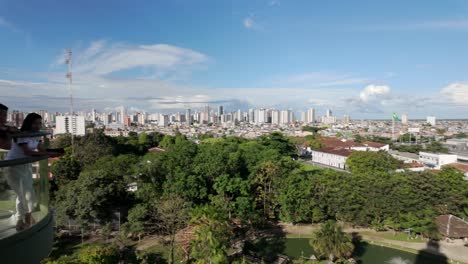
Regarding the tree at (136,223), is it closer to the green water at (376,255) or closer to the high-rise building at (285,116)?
the green water at (376,255)

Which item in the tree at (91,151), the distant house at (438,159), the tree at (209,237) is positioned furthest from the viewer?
the distant house at (438,159)

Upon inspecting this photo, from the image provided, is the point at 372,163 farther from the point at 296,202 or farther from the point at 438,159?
the point at 296,202

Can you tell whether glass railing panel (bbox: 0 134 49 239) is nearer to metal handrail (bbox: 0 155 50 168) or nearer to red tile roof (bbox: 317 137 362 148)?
metal handrail (bbox: 0 155 50 168)

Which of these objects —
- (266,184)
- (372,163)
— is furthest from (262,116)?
(266,184)

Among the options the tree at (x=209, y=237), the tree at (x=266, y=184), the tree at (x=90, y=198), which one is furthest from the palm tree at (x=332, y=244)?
the tree at (x=90, y=198)

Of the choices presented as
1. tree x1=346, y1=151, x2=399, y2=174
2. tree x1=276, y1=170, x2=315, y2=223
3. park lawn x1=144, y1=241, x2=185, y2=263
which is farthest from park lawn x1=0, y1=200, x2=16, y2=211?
tree x1=346, y1=151, x2=399, y2=174

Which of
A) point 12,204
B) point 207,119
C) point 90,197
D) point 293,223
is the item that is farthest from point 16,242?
point 207,119

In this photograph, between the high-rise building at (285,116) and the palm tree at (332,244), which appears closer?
the palm tree at (332,244)
